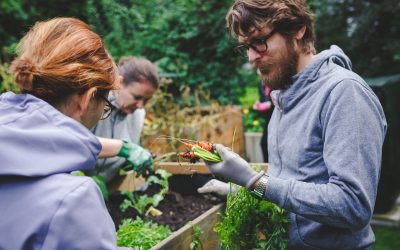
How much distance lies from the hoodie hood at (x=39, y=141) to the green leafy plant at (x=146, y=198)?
170 centimetres

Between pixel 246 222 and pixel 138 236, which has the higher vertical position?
pixel 246 222

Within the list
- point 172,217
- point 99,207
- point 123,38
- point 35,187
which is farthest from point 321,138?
point 123,38

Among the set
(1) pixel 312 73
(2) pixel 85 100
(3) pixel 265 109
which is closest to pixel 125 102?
(1) pixel 312 73

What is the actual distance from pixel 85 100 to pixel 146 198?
5.65 feet

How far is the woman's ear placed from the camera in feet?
4.54

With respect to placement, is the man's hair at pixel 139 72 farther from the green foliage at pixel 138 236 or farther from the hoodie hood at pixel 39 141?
the hoodie hood at pixel 39 141

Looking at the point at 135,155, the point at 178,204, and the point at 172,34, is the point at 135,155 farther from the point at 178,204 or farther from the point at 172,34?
the point at 172,34

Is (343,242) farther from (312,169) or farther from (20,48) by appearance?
(20,48)

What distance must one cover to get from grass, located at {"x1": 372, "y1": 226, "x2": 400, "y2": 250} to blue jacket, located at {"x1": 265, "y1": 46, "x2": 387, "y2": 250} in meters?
2.90

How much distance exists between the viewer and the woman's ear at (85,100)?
1.38 metres

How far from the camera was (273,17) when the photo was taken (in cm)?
195

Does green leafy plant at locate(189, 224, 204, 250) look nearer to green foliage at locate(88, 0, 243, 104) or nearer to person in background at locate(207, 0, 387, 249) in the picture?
person in background at locate(207, 0, 387, 249)

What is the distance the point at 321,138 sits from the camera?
69.8 inches

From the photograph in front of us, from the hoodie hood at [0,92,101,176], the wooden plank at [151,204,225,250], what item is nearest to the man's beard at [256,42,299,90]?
the wooden plank at [151,204,225,250]
